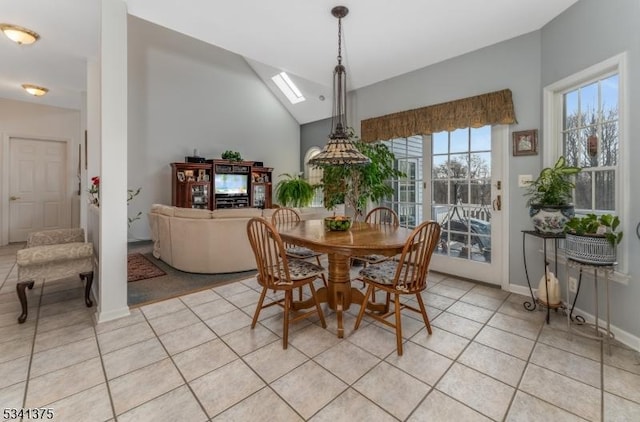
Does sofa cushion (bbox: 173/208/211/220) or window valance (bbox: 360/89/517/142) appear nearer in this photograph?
window valance (bbox: 360/89/517/142)

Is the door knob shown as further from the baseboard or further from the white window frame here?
the baseboard

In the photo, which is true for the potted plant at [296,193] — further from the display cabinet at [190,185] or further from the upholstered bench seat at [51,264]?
the upholstered bench seat at [51,264]

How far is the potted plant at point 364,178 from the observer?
154 inches

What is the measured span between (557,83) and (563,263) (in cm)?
166

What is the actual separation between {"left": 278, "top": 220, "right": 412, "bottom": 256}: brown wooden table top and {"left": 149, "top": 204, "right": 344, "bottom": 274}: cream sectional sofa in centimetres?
128

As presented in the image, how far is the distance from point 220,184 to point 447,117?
4.76 meters

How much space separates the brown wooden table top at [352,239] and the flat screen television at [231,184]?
4.19 metres

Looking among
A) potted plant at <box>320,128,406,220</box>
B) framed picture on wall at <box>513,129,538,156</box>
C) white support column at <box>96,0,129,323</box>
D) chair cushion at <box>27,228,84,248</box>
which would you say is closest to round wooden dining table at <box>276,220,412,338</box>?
potted plant at <box>320,128,406,220</box>

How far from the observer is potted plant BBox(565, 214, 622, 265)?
192 cm

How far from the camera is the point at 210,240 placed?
3492 mm

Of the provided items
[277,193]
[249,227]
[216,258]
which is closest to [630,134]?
[249,227]

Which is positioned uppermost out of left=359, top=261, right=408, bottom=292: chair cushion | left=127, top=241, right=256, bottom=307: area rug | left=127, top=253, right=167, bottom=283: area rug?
left=359, top=261, right=408, bottom=292: chair cushion

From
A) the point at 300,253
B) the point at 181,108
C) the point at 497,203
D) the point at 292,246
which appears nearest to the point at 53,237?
the point at 292,246

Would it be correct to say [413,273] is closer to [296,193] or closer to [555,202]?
[555,202]
